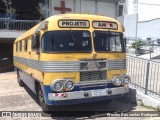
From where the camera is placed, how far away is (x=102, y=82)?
7680mm

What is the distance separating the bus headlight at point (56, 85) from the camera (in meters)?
7.09

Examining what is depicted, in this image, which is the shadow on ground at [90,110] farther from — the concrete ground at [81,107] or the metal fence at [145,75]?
the metal fence at [145,75]

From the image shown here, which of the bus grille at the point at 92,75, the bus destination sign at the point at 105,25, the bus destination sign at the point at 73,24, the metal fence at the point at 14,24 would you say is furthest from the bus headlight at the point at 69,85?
the metal fence at the point at 14,24

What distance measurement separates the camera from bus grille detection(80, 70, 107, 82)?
24.5ft

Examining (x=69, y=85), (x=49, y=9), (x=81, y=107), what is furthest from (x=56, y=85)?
(x=49, y=9)

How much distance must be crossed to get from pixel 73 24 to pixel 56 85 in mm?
1716

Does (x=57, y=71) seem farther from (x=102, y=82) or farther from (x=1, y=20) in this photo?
(x=1, y=20)

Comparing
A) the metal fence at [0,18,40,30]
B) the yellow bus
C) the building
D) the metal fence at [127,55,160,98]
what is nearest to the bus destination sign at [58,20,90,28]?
the yellow bus

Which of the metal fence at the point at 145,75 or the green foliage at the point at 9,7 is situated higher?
the green foliage at the point at 9,7

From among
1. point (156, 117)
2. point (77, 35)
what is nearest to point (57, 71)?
point (77, 35)

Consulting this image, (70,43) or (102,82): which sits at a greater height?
(70,43)

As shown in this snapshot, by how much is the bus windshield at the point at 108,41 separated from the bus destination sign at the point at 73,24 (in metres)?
0.37

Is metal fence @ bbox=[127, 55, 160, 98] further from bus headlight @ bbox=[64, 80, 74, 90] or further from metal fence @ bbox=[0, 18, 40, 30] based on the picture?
metal fence @ bbox=[0, 18, 40, 30]

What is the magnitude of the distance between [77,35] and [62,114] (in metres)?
2.27
